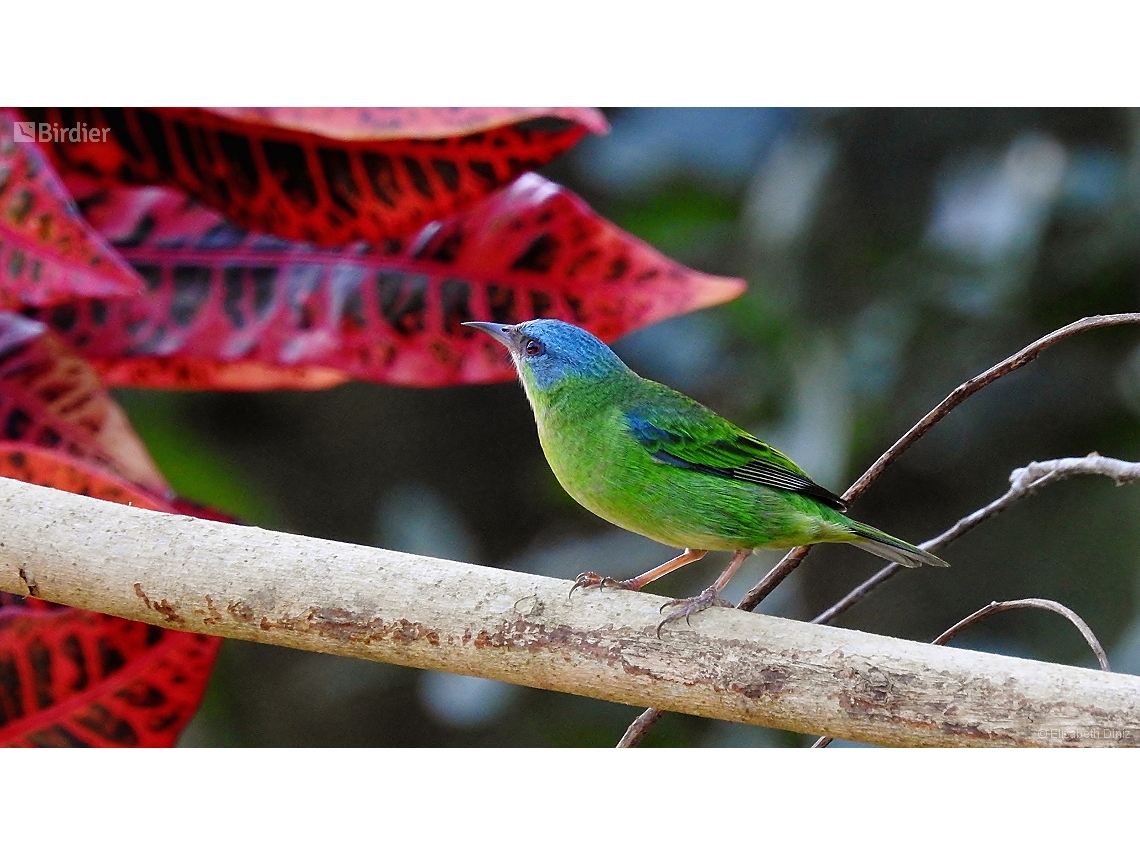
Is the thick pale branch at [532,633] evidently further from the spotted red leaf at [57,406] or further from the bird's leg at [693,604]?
the spotted red leaf at [57,406]

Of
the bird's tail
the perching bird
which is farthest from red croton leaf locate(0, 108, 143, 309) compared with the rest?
the bird's tail

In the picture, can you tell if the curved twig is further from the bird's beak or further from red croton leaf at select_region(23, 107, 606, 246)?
red croton leaf at select_region(23, 107, 606, 246)

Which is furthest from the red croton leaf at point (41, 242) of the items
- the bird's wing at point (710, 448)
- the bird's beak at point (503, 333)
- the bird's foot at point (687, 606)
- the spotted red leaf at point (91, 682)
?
the bird's foot at point (687, 606)

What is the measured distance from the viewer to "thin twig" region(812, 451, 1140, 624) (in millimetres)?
2305

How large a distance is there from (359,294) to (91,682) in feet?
3.35

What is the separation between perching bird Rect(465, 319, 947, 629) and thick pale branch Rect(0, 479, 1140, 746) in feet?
0.49

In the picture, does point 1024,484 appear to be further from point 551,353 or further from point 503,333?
point 503,333

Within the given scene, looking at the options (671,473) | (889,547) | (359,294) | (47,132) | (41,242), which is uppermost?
(47,132)

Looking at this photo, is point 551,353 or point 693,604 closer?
point 693,604

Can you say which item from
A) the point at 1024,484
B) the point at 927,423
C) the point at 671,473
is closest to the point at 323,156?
the point at 671,473

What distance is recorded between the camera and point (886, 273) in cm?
261

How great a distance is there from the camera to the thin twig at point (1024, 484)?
7.56 ft

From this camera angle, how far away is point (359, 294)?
8.49 feet
